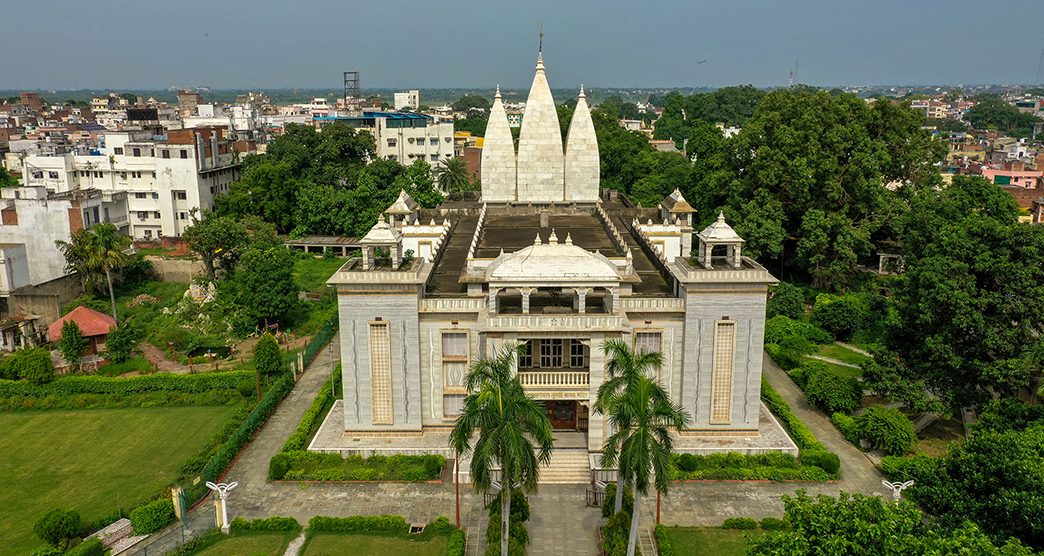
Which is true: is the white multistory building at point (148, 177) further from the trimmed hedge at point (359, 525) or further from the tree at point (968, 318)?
the tree at point (968, 318)

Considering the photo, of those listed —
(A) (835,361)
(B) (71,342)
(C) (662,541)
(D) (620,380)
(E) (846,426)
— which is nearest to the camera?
(D) (620,380)

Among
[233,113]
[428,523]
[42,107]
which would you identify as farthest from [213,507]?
[42,107]

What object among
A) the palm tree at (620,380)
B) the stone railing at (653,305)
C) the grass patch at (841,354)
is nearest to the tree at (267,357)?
the stone railing at (653,305)

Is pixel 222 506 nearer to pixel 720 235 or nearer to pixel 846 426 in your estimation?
pixel 720 235

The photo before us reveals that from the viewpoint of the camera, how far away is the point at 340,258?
63250 millimetres

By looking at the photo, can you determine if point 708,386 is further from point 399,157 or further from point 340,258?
point 399,157

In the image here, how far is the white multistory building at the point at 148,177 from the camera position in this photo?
63844 millimetres

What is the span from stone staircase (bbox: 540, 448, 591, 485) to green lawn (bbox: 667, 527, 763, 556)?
4.25 m

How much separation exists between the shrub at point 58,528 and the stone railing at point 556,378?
14932 millimetres

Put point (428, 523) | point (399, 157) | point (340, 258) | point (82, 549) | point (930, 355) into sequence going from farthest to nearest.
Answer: point (399, 157)
point (340, 258)
point (930, 355)
point (428, 523)
point (82, 549)

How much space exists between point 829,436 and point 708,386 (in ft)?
20.1

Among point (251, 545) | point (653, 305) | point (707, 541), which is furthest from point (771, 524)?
point (251, 545)

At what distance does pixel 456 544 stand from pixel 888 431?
56.1ft

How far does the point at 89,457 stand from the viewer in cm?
2986
